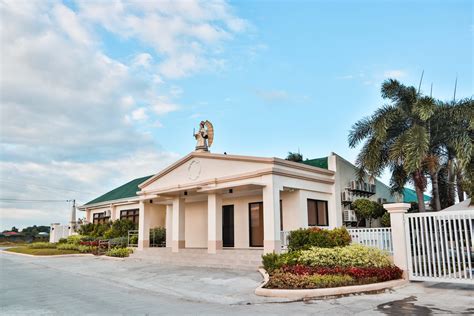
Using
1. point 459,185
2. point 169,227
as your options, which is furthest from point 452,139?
point 169,227

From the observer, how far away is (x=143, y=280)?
13.8m

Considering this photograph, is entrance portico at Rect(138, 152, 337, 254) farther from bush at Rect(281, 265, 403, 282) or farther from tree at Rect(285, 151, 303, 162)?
tree at Rect(285, 151, 303, 162)

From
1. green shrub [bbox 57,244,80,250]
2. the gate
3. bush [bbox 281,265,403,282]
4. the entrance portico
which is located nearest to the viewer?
the gate

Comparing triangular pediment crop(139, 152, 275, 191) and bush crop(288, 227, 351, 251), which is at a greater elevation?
triangular pediment crop(139, 152, 275, 191)

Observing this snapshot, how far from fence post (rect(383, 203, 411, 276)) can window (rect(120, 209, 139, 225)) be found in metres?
19.4

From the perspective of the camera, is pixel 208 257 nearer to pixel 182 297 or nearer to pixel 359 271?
pixel 182 297

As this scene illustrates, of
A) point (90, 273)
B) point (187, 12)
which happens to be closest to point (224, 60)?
point (187, 12)

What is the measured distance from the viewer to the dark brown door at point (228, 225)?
2066 centimetres

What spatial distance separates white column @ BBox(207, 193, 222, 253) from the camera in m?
18.1

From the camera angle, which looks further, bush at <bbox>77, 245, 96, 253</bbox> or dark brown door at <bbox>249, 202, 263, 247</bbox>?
bush at <bbox>77, 245, 96, 253</bbox>

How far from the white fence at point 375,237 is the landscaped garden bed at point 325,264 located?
936 mm

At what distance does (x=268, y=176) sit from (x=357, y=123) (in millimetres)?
5380

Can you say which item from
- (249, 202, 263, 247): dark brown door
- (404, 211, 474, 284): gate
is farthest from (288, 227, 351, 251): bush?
(249, 202, 263, 247): dark brown door

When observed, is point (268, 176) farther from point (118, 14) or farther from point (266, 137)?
point (118, 14)
